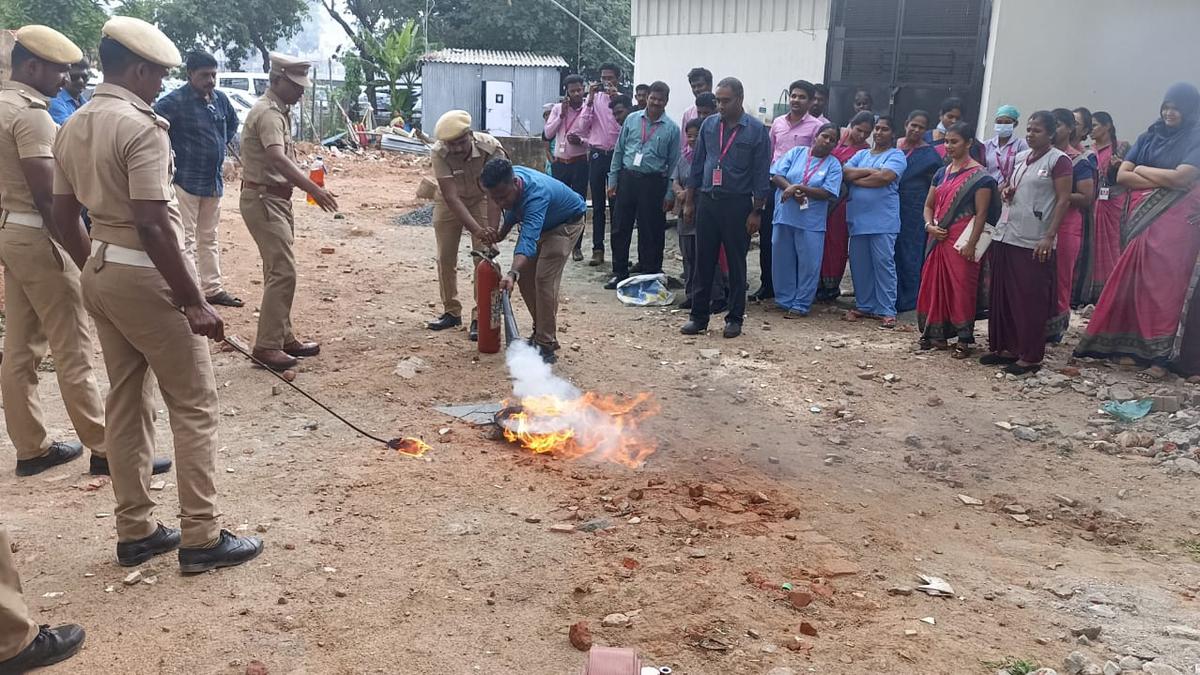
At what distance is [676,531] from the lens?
4.01 metres

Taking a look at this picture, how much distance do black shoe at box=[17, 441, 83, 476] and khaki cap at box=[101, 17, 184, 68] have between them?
244 centimetres

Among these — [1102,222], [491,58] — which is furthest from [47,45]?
[491,58]

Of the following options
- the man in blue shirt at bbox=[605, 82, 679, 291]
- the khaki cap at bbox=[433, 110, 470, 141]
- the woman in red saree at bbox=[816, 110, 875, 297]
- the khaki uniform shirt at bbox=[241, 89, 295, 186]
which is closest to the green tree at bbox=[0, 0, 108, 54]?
the man in blue shirt at bbox=[605, 82, 679, 291]

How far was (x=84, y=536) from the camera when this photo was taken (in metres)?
3.84

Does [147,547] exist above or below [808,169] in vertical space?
below

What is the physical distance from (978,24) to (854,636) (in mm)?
8417

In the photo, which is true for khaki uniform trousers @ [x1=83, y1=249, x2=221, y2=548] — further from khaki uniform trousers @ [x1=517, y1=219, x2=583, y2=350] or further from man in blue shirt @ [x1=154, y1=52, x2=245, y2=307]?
man in blue shirt @ [x1=154, y1=52, x2=245, y2=307]

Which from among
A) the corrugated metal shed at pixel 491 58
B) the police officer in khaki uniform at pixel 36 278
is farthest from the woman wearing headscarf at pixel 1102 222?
the corrugated metal shed at pixel 491 58

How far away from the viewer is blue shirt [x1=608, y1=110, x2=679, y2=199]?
8.95 meters

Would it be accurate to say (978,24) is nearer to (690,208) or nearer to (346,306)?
(690,208)

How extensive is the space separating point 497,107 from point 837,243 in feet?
65.3

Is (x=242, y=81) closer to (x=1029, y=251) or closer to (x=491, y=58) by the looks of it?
(x=491, y=58)

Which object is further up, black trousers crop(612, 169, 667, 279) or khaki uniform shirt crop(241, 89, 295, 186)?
khaki uniform shirt crop(241, 89, 295, 186)

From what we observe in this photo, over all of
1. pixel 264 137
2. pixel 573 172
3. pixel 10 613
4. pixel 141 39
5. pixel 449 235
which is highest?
pixel 141 39
